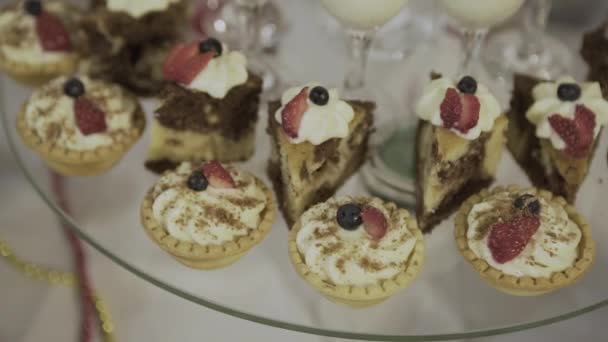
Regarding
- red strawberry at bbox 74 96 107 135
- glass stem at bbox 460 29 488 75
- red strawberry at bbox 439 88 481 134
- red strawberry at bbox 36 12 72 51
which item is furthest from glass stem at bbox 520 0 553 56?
red strawberry at bbox 36 12 72 51

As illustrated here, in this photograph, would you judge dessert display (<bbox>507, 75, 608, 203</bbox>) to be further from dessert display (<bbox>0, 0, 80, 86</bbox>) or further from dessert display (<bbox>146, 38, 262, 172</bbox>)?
dessert display (<bbox>0, 0, 80, 86</bbox>)

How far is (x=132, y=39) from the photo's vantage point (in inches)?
114

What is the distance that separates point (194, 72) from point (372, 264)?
0.85 metres

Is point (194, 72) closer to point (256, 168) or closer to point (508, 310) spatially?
point (256, 168)

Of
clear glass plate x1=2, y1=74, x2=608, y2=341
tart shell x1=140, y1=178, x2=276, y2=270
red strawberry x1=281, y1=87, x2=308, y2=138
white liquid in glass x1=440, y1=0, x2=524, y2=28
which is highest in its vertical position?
white liquid in glass x1=440, y1=0, x2=524, y2=28

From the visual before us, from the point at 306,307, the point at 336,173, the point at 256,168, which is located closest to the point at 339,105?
the point at 336,173

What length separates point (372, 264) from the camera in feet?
7.09

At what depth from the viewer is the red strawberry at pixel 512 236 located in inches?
85.4

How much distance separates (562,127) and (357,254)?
78cm

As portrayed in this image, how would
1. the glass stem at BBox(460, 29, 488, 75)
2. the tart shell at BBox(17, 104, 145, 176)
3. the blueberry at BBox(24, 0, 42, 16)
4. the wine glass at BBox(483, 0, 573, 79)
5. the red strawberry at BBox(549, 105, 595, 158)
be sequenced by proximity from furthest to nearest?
the wine glass at BBox(483, 0, 573, 79) → the blueberry at BBox(24, 0, 42, 16) → the glass stem at BBox(460, 29, 488, 75) → the tart shell at BBox(17, 104, 145, 176) → the red strawberry at BBox(549, 105, 595, 158)

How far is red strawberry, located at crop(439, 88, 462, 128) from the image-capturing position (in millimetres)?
→ 2316

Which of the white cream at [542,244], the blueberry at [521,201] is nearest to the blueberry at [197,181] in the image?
the white cream at [542,244]

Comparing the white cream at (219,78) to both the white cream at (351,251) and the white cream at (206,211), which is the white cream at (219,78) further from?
the white cream at (351,251)

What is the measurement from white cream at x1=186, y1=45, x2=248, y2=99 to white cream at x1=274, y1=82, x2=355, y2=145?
0.20m
